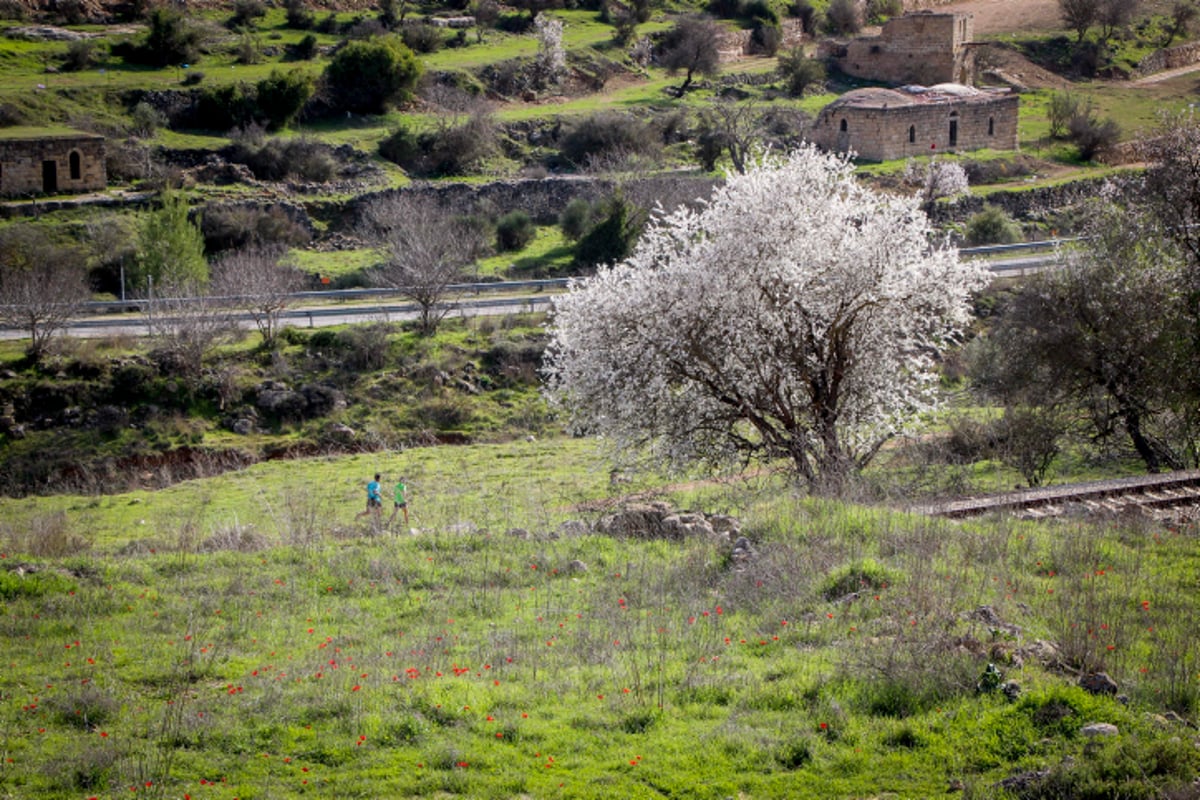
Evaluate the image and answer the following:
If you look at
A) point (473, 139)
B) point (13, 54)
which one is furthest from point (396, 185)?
point (13, 54)

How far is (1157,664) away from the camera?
8781 mm

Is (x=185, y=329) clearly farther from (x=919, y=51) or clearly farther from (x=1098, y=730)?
(x=919, y=51)

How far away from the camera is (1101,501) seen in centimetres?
1547

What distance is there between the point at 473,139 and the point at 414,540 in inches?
1541

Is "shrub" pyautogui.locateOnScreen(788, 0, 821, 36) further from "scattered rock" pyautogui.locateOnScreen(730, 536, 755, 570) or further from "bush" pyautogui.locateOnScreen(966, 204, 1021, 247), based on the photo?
"scattered rock" pyautogui.locateOnScreen(730, 536, 755, 570)

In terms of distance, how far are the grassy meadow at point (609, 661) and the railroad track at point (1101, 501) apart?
3.38 ft

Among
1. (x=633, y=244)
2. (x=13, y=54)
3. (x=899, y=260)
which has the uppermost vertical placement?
(x=13, y=54)

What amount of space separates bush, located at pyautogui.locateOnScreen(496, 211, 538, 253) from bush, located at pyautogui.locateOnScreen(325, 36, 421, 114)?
1383cm

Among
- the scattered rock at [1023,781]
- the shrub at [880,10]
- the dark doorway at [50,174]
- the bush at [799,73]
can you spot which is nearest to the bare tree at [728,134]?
the bush at [799,73]

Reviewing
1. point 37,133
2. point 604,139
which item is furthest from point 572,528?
point 604,139

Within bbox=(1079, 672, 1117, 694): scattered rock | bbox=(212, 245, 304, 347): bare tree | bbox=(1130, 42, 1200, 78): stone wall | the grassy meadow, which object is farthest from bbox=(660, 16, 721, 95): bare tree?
bbox=(1079, 672, 1117, 694): scattered rock

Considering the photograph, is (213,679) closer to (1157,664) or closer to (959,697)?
(959,697)

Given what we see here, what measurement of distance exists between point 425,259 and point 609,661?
1000 inches

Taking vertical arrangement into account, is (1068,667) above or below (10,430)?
above
